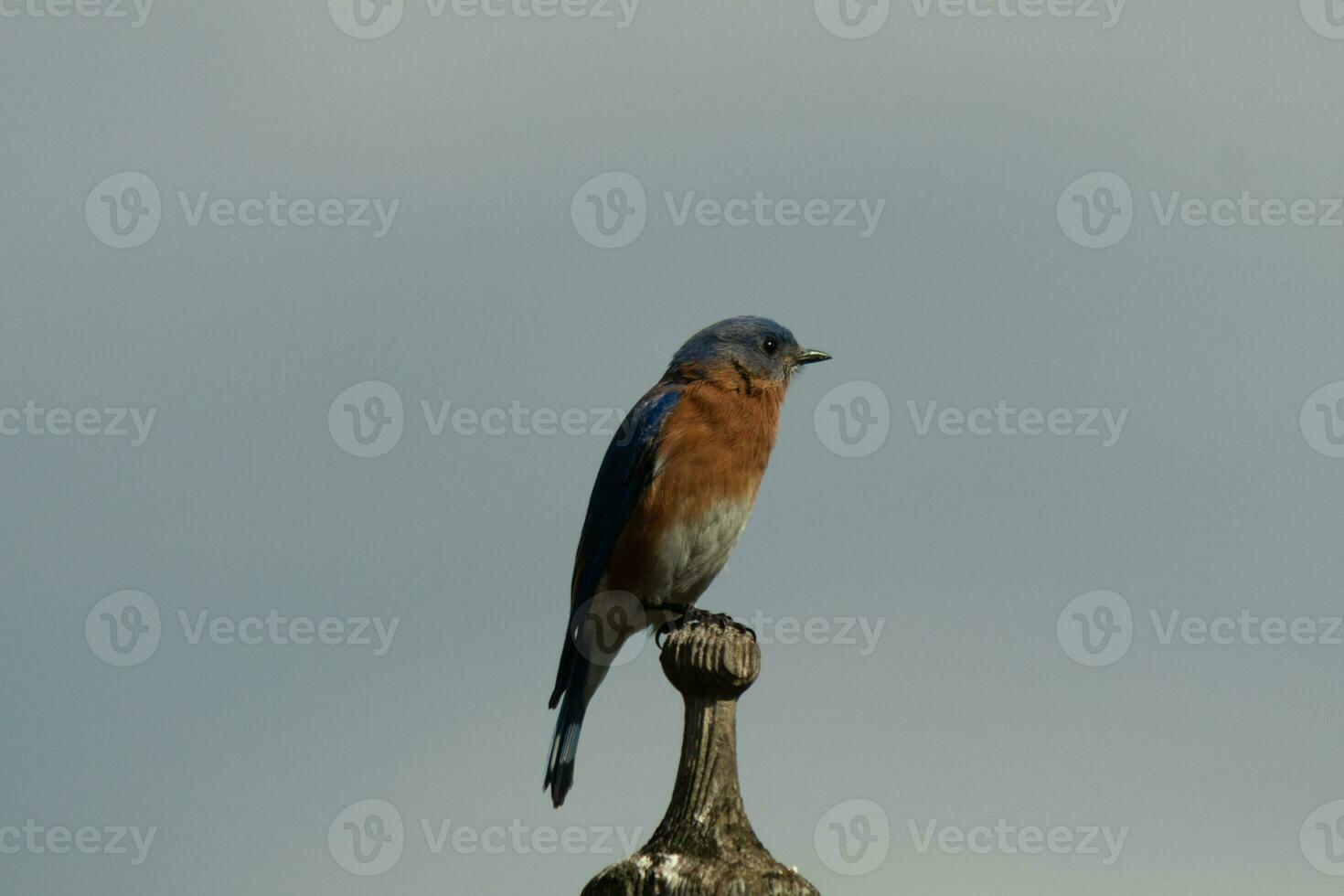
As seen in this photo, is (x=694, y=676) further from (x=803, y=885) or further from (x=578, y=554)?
(x=578, y=554)

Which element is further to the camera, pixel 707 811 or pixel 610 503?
pixel 610 503

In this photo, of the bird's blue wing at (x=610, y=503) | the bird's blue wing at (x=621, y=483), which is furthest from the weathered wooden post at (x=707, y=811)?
the bird's blue wing at (x=621, y=483)

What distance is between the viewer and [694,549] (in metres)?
10.1

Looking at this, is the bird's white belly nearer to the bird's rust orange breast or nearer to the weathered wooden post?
the bird's rust orange breast

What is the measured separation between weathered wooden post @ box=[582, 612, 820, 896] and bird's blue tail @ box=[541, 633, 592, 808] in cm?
350

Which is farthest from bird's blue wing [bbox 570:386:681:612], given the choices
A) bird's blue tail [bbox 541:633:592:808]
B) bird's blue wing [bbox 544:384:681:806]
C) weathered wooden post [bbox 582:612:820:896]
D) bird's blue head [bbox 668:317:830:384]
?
weathered wooden post [bbox 582:612:820:896]

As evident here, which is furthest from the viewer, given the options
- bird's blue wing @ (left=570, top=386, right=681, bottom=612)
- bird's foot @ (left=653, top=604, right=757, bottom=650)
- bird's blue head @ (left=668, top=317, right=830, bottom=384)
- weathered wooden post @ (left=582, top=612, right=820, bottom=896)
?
bird's blue head @ (left=668, top=317, right=830, bottom=384)

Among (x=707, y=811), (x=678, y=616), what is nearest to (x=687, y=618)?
(x=678, y=616)

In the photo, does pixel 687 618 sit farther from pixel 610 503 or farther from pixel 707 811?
pixel 707 811

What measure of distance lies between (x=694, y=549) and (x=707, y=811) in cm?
480

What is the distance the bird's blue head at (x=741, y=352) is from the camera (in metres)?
10.6

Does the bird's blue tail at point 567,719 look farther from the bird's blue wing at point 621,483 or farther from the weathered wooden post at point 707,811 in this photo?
the weathered wooden post at point 707,811

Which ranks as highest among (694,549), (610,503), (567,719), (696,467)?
(696,467)

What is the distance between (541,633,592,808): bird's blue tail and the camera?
901cm
